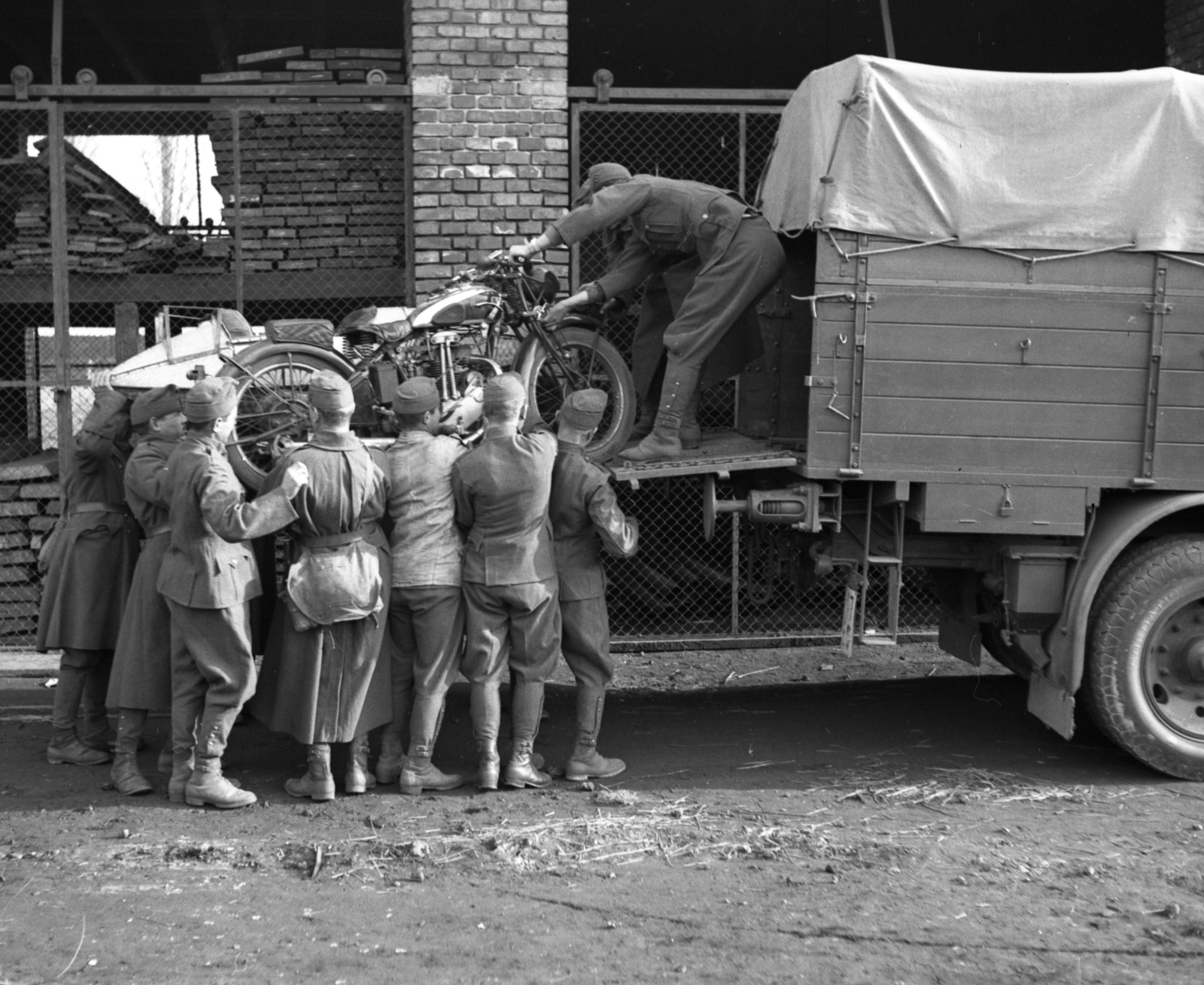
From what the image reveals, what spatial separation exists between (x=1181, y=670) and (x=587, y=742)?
9.17ft

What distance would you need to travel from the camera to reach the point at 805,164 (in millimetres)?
6555

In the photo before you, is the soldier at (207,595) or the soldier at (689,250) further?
the soldier at (689,250)

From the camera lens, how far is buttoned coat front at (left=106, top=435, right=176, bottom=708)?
624 cm

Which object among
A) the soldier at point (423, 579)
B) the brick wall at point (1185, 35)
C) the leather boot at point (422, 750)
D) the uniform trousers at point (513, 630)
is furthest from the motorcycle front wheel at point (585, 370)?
the brick wall at point (1185, 35)

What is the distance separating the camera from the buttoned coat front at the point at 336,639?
5949 mm

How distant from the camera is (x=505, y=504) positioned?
6.14 meters

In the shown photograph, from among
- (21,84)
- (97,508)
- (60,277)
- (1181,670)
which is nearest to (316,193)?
(60,277)

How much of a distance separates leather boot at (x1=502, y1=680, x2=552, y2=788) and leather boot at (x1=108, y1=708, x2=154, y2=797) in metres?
1.63

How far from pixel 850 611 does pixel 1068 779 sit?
1.27 metres

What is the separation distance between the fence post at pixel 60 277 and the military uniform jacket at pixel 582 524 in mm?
3966

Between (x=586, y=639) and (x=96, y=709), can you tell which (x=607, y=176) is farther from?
(x=96, y=709)

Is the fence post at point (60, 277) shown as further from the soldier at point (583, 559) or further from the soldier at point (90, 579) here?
the soldier at point (583, 559)

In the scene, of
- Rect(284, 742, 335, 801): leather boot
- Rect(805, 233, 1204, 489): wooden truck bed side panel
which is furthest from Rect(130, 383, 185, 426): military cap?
Rect(805, 233, 1204, 489): wooden truck bed side panel

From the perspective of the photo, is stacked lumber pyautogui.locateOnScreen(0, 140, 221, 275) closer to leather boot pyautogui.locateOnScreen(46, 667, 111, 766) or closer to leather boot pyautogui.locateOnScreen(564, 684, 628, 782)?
leather boot pyautogui.locateOnScreen(46, 667, 111, 766)
